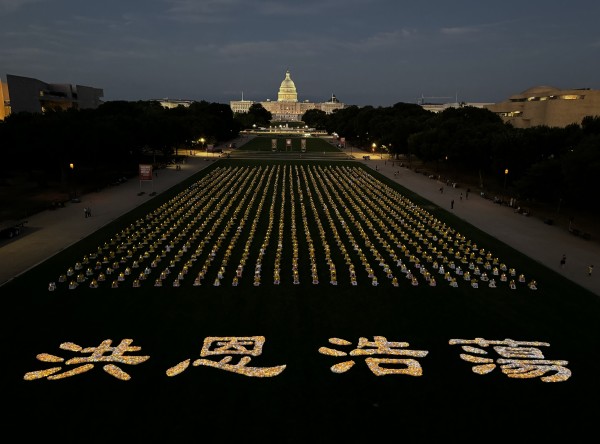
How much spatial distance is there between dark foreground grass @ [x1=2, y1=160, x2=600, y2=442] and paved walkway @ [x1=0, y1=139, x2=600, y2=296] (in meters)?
2.06

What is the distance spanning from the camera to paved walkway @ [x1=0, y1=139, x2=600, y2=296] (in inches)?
1304

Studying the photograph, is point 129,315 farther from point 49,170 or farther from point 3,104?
point 3,104

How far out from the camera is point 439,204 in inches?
2202

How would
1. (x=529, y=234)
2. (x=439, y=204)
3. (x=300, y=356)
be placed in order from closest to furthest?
(x=300, y=356)
(x=529, y=234)
(x=439, y=204)

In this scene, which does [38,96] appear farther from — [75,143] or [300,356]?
[300,356]

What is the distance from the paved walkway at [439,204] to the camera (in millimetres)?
33125

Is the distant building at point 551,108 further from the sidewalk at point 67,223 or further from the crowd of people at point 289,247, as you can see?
the sidewalk at point 67,223

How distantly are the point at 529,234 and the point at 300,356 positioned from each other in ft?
102

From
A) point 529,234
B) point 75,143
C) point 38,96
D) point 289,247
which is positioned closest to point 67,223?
point 75,143

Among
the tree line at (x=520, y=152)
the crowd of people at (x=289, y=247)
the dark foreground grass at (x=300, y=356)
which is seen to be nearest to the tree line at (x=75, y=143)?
the crowd of people at (x=289, y=247)

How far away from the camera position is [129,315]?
80.3 ft

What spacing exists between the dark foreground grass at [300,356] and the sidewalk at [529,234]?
1.99m

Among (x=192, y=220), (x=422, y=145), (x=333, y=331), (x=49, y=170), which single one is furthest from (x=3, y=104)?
(x=333, y=331)

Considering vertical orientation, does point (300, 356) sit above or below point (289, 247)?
below
